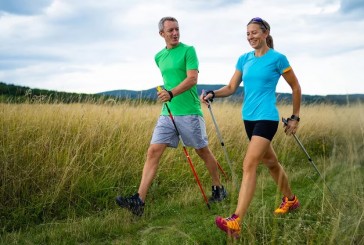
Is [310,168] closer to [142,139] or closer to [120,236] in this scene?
[142,139]

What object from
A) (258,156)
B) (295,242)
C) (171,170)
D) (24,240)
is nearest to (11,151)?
(24,240)

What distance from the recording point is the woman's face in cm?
503

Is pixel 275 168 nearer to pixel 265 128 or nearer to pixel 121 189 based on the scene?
pixel 265 128

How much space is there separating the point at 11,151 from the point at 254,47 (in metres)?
4.24

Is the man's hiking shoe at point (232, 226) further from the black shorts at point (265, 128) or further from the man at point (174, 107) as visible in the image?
the man at point (174, 107)

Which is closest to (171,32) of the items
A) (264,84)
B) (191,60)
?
(191,60)

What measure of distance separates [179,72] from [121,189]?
7.64 feet

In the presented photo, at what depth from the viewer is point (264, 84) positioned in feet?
16.3

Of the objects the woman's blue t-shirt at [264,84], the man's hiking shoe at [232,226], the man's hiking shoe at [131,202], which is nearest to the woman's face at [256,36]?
the woman's blue t-shirt at [264,84]

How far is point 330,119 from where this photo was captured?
15109mm

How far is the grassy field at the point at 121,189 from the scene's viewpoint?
504cm

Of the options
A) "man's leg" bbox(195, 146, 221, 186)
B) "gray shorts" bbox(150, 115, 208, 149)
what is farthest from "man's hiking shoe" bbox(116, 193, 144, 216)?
"man's leg" bbox(195, 146, 221, 186)

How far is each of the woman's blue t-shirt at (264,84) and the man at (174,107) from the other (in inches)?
44.3

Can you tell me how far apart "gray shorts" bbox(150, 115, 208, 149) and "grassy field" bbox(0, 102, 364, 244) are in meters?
0.99
